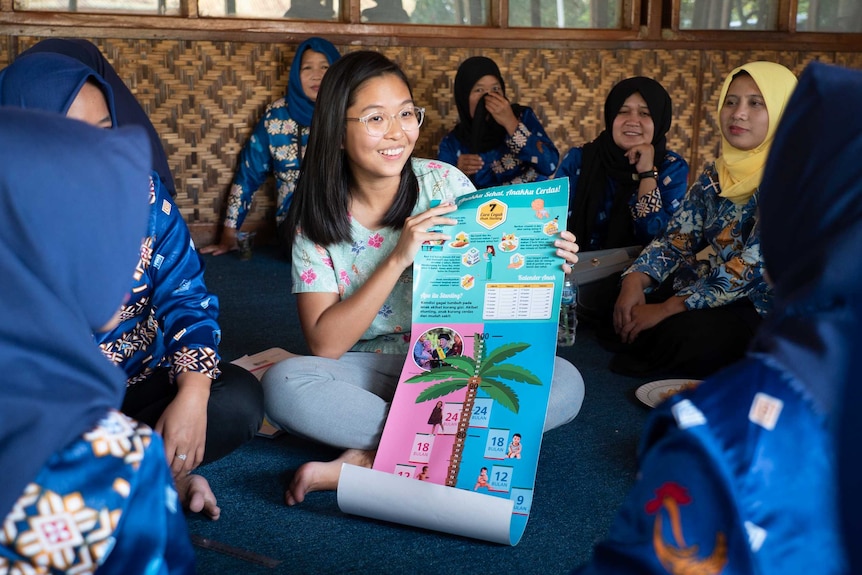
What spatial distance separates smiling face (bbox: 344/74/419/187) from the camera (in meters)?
1.63

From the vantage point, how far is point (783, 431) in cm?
60

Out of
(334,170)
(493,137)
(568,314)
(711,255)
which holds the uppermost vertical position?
(334,170)

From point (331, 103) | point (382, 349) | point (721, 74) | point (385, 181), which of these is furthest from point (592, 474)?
point (721, 74)

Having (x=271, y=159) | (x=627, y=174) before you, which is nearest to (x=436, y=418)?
(x=627, y=174)

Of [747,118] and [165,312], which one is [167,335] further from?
[747,118]

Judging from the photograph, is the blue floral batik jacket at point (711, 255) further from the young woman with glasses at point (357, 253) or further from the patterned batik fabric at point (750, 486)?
the patterned batik fabric at point (750, 486)

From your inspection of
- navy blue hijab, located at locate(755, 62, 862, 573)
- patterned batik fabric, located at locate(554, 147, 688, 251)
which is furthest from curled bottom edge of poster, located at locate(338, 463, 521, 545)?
patterned batik fabric, located at locate(554, 147, 688, 251)

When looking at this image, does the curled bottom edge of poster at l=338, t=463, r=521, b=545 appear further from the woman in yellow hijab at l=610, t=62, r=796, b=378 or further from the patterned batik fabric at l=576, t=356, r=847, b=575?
the woman in yellow hijab at l=610, t=62, r=796, b=378

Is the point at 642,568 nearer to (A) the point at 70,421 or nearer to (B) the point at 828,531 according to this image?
(B) the point at 828,531

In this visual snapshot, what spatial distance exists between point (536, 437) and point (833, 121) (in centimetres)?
88

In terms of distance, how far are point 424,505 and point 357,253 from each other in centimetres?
59

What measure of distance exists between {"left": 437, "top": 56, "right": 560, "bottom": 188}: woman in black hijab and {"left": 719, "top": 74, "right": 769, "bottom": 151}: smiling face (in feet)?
4.37

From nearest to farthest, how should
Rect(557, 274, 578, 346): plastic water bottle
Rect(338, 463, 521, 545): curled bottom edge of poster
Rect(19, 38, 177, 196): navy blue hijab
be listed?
Rect(338, 463, 521, 545): curled bottom edge of poster < Rect(19, 38, 177, 196): navy blue hijab < Rect(557, 274, 578, 346): plastic water bottle

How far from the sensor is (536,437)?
143 cm
